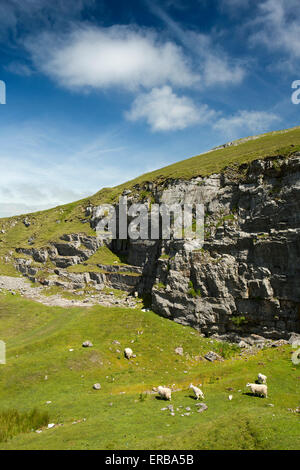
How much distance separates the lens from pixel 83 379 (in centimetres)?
3300

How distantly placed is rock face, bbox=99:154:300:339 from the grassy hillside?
529cm

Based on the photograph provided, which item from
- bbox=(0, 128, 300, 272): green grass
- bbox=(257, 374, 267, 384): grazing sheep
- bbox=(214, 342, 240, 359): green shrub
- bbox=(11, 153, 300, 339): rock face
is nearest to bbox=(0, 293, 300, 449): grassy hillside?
bbox=(214, 342, 240, 359): green shrub

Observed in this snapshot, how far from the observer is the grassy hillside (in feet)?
55.9

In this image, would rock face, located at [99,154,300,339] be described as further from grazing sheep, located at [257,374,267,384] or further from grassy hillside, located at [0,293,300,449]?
grazing sheep, located at [257,374,267,384]

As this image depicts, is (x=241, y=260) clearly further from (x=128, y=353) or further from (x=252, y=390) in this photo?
(x=128, y=353)

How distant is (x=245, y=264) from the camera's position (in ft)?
158

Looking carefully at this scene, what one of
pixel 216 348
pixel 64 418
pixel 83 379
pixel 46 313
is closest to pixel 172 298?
pixel 216 348

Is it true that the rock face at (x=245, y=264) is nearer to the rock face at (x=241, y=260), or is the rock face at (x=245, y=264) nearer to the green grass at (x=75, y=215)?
the rock face at (x=241, y=260)

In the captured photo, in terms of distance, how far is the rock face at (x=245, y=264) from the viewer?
145 feet

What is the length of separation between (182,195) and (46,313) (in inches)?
1723

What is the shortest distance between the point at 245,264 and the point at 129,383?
95.9 ft

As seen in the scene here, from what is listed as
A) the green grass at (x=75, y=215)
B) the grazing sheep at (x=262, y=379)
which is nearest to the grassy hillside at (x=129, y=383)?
the grazing sheep at (x=262, y=379)
